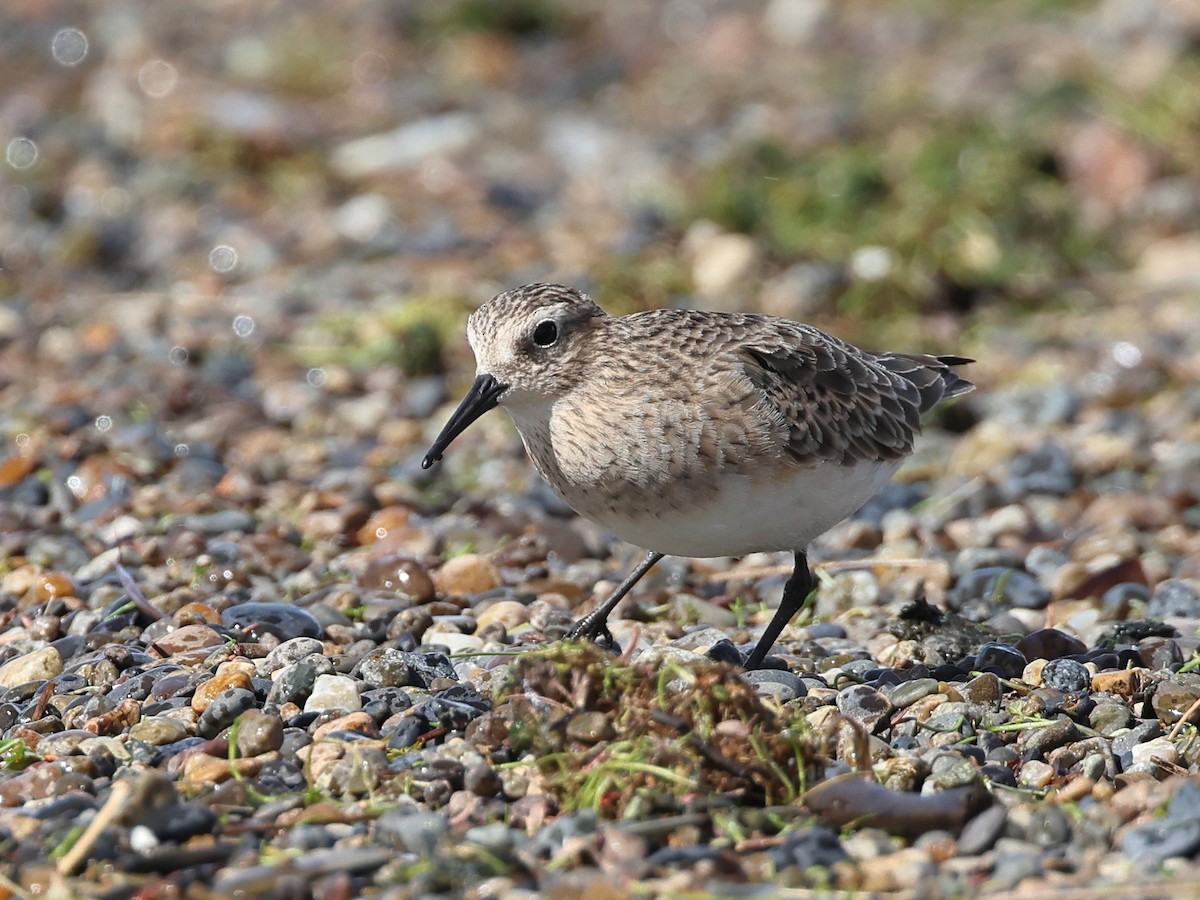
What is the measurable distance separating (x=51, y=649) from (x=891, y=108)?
8729 millimetres

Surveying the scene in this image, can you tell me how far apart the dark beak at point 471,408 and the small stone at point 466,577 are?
3.30 ft

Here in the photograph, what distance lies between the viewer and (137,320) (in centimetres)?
927

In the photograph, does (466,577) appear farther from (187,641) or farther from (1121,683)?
(1121,683)

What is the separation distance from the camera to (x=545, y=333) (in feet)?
17.9

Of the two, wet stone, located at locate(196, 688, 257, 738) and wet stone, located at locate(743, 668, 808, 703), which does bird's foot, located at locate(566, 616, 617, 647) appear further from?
wet stone, located at locate(196, 688, 257, 738)

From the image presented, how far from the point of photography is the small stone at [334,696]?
4840 mm

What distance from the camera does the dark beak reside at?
17.6ft

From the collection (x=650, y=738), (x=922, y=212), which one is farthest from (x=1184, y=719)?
(x=922, y=212)

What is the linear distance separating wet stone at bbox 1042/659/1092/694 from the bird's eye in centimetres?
197

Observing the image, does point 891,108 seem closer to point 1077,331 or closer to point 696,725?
point 1077,331

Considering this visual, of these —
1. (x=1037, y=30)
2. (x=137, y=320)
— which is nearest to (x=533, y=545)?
(x=137, y=320)

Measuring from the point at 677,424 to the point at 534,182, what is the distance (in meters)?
6.67

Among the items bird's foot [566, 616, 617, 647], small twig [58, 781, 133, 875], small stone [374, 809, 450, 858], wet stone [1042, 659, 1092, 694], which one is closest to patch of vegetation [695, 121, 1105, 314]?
bird's foot [566, 616, 617, 647]

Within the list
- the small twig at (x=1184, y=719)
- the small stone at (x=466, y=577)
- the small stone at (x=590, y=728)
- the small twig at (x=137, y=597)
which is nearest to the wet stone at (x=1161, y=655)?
the small twig at (x=1184, y=719)
